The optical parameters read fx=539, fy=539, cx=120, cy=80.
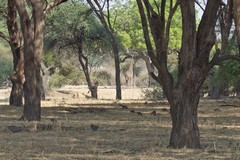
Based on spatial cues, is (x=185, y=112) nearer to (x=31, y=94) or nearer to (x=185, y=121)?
(x=185, y=121)

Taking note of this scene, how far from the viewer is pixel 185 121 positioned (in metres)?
8.96

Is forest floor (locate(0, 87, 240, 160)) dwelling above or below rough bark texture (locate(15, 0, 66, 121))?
below

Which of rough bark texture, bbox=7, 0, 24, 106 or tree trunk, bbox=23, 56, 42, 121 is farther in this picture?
rough bark texture, bbox=7, 0, 24, 106

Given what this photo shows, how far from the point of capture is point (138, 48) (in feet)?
183

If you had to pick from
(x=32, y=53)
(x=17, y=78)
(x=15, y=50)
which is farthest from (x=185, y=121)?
(x=15, y=50)

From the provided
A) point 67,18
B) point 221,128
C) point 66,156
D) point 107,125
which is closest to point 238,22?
point 66,156

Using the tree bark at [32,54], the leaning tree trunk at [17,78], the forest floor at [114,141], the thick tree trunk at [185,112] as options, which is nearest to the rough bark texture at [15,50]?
the leaning tree trunk at [17,78]

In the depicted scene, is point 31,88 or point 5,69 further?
point 5,69

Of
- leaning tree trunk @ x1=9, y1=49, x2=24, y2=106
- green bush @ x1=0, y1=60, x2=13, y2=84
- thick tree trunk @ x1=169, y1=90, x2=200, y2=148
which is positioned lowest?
thick tree trunk @ x1=169, y1=90, x2=200, y2=148

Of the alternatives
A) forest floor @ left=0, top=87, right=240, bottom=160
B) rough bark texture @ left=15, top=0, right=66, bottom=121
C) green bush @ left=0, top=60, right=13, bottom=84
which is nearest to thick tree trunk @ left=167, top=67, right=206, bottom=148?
forest floor @ left=0, top=87, right=240, bottom=160

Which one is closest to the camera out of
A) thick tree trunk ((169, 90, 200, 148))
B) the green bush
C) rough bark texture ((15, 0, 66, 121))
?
thick tree trunk ((169, 90, 200, 148))

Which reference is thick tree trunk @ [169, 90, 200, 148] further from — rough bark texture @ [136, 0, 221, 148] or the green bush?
the green bush

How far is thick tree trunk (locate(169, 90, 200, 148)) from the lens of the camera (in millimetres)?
8914

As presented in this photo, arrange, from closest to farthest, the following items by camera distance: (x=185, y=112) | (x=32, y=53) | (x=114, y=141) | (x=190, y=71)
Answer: (x=190, y=71) < (x=185, y=112) < (x=114, y=141) < (x=32, y=53)
